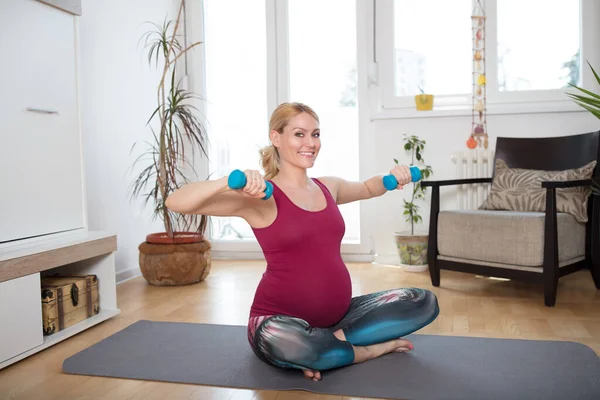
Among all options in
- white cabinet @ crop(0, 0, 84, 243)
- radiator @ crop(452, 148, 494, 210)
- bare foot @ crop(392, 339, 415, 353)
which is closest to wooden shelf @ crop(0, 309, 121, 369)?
white cabinet @ crop(0, 0, 84, 243)

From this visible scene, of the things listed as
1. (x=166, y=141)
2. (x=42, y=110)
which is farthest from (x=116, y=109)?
(x=42, y=110)

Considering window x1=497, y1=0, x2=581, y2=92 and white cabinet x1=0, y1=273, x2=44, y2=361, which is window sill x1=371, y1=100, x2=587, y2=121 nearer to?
window x1=497, y1=0, x2=581, y2=92

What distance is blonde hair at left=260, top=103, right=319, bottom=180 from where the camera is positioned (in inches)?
80.0

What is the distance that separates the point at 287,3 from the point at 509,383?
3355 millimetres

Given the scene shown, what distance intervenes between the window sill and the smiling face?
2.25 meters

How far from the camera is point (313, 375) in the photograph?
189 cm

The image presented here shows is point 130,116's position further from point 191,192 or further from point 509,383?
point 509,383

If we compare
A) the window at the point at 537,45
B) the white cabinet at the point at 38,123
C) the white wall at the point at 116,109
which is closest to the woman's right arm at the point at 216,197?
the white cabinet at the point at 38,123

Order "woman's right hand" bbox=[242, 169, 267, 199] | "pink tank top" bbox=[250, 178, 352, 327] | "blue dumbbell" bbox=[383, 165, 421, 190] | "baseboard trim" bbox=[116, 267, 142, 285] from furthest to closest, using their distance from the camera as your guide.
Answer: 1. "baseboard trim" bbox=[116, 267, 142, 285]
2. "blue dumbbell" bbox=[383, 165, 421, 190]
3. "pink tank top" bbox=[250, 178, 352, 327]
4. "woman's right hand" bbox=[242, 169, 267, 199]

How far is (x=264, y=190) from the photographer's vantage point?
5.24 ft

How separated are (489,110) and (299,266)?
254cm

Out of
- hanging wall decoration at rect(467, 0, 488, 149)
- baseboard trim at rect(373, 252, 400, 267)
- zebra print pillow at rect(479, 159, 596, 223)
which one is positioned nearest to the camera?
zebra print pillow at rect(479, 159, 596, 223)

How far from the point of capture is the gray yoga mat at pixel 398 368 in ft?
5.87

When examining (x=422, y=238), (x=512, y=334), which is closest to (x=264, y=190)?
(x=512, y=334)
